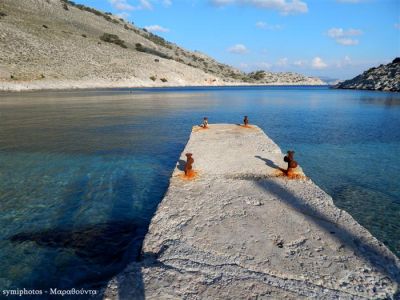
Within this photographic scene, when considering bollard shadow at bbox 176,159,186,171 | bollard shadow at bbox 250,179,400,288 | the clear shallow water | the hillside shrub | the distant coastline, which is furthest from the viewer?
the hillside shrub

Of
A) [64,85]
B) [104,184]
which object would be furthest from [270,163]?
[64,85]

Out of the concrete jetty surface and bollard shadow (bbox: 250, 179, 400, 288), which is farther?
bollard shadow (bbox: 250, 179, 400, 288)

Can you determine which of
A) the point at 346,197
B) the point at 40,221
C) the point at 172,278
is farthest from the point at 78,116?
the point at 172,278

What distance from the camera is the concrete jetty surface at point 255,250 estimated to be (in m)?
3.99

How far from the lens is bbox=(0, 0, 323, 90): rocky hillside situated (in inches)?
2256

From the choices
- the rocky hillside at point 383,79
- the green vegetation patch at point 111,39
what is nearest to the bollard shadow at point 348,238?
the rocky hillside at point 383,79

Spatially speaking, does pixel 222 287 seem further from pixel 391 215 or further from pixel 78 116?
pixel 78 116

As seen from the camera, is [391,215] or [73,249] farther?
[391,215]

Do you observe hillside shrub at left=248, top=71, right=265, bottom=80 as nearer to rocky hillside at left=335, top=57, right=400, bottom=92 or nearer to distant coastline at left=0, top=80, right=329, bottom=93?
rocky hillside at left=335, top=57, right=400, bottom=92

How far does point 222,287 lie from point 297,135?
14852mm

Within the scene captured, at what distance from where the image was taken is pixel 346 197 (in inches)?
340

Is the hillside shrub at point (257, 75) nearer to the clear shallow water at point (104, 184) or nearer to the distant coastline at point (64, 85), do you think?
the distant coastline at point (64, 85)

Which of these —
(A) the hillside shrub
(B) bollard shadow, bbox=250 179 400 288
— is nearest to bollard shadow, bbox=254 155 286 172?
(B) bollard shadow, bbox=250 179 400 288

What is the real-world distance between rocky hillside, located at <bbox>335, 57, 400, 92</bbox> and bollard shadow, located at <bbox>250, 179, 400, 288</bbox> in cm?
6512
